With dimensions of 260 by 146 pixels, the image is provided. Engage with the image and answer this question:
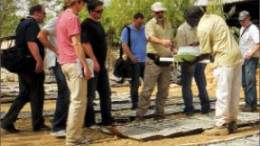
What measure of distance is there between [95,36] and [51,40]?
1.83ft

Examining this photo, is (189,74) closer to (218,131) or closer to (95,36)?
(218,131)

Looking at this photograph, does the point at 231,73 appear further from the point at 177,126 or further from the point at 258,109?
the point at 258,109

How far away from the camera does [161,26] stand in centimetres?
669

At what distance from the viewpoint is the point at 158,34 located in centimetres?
660

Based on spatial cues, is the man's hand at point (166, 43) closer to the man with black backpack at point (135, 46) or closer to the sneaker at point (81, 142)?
the man with black backpack at point (135, 46)

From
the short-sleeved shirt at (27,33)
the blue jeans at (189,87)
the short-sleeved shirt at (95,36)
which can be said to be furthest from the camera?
the blue jeans at (189,87)

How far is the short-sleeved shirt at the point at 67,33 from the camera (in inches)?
198

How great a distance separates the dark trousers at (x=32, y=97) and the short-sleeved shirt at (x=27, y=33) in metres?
0.33

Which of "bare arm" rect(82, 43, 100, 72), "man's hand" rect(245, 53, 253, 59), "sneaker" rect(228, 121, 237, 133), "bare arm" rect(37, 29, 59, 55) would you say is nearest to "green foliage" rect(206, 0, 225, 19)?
"man's hand" rect(245, 53, 253, 59)

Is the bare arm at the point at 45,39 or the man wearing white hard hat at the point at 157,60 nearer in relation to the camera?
the bare arm at the point at 45,39

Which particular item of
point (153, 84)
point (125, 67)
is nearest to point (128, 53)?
point (125, 67)

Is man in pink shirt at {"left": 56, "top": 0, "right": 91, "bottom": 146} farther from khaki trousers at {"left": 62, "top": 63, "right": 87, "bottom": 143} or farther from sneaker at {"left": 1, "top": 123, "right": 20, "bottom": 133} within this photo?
sneaker at {"left": 1, "top": 123, "right": 20, "bottom": 133}

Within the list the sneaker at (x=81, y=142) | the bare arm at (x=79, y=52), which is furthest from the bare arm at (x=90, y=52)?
the sneaker at (x=81, y=142)

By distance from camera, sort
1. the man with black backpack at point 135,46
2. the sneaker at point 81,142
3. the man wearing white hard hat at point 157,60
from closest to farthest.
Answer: the sneaker at point 81,142
the man wearing white hard hat at point 157,60
the man with black backpack at point 135,46
